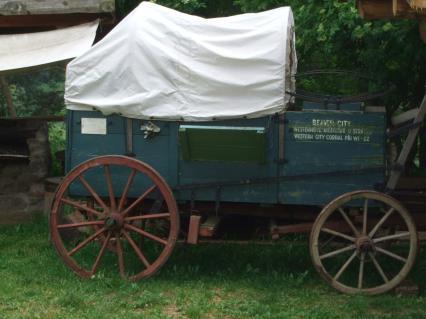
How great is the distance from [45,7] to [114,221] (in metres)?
4.10

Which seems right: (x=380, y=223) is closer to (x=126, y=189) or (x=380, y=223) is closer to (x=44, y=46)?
(x=126, y=189)

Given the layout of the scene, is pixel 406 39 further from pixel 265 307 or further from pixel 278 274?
pixel 265 307

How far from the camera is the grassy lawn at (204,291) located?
5.82 metres

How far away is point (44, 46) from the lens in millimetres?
8648

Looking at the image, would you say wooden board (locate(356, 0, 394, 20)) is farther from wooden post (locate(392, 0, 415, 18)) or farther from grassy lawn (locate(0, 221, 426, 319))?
grassy lawn (locate(0, 221, 426, 319))

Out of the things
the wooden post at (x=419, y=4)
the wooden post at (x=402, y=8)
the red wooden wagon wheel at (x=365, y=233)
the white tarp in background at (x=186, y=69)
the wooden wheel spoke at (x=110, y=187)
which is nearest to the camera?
the wooden post at (x=419, y=4)

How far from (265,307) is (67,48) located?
13.6 ft

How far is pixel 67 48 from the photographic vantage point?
27.7ft

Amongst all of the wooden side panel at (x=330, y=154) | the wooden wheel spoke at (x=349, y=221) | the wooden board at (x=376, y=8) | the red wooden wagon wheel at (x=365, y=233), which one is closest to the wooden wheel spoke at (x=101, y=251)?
the wooden side panel at (x=330, y=154)

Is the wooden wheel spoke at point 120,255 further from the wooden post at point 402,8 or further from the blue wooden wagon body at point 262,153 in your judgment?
the wooden post at point 402,8

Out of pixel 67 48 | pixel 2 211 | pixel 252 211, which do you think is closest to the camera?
pixel 252 211

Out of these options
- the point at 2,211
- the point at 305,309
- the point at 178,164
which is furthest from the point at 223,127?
the point at 2,211

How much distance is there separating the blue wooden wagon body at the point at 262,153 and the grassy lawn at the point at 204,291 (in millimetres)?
802

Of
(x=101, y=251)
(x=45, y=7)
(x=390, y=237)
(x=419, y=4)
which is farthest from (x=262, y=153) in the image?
(x=45, y=7)
